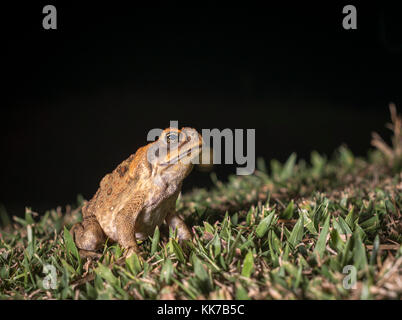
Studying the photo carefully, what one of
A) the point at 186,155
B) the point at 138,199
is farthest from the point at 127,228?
the point at 186,155

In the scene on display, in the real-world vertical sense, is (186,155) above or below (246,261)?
above

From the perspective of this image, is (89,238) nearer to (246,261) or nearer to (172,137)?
(172,137)

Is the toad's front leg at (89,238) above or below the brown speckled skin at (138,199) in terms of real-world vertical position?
below

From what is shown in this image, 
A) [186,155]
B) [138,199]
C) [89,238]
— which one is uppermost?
[186,155]

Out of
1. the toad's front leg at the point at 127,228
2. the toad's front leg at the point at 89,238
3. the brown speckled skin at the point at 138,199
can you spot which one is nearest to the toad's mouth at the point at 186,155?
the brown speckled skin at the point at 138,199

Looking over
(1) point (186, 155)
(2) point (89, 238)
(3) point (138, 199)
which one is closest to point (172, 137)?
(1) point (186, 155)

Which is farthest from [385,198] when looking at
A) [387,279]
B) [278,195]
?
[387,279]

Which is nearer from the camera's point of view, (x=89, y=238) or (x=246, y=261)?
(x=246, y=261)

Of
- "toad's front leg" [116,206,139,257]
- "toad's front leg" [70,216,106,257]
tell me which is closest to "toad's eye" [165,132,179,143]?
"toad's front leg" [116,206,139,257]

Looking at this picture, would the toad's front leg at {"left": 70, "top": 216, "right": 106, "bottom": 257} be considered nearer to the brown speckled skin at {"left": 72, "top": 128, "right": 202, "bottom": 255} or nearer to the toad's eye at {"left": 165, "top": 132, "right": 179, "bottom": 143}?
the brown speckled skin at {"left": 72, "top": 128, "right": 202, "bottom": 255}

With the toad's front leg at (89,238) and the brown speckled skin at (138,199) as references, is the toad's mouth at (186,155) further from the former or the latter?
the toad's front leg at (89,238)
